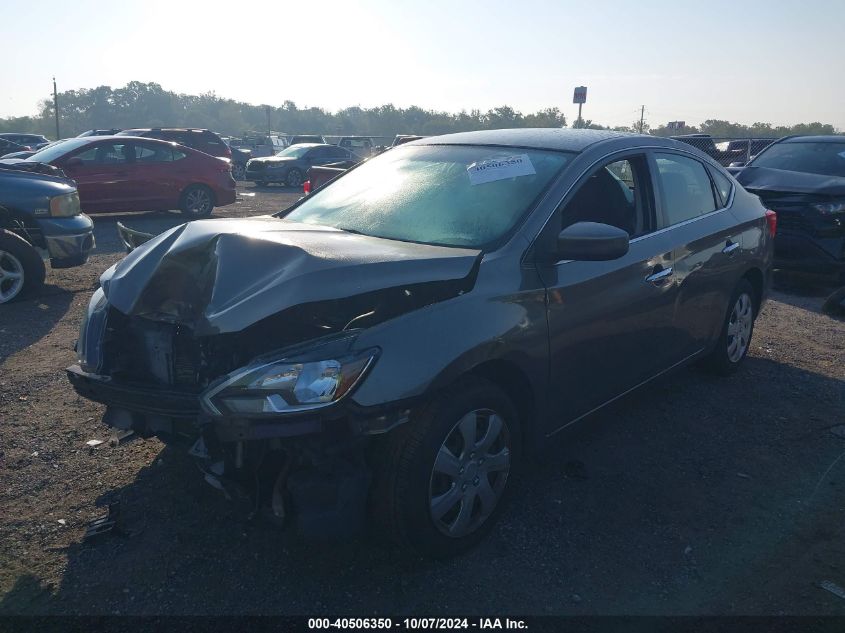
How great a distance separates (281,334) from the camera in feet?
9.77

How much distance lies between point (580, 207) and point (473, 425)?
57.8 inches

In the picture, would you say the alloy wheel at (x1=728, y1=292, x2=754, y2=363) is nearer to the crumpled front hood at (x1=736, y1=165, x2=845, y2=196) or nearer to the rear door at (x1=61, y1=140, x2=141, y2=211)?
the crumpled front hood at (x1=736, y1=165, x2=845, y2=196)

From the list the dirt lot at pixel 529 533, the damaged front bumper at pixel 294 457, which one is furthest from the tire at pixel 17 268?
the damaged front bumper at pixel 294 457

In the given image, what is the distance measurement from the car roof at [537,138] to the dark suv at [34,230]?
4.76m

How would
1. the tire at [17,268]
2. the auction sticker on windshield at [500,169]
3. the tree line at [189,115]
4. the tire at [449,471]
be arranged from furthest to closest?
the tree line at [189,115] → the tire at [17,268] → the auction sticker on windshield at [500,169] → the tire at [449,471]

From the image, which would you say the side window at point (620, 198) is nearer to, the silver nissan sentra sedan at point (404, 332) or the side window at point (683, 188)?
the silver nissan sentra sedan at point (404, 332)

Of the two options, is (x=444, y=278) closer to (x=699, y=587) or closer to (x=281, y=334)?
(x=281, y=334)

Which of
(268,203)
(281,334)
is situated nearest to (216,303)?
(281,334)

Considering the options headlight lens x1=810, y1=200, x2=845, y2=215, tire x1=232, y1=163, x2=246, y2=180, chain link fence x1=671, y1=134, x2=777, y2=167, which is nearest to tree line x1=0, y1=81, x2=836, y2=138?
tire x1=232, y1=163, x2=246, y2=180

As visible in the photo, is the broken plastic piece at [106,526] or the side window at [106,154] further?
the side window at [106,154]

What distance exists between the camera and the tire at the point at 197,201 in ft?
48.0

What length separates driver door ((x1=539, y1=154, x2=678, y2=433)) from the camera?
344 centimetres

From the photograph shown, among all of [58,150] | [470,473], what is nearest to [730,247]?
[470,473]

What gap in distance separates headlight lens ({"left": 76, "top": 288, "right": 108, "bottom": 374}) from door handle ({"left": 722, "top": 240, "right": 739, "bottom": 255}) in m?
3.87
